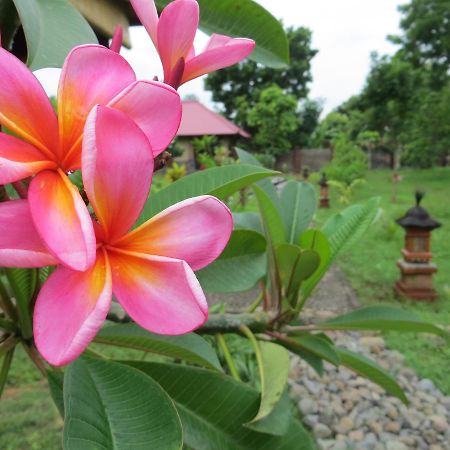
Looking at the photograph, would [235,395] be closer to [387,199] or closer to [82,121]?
[82,121]

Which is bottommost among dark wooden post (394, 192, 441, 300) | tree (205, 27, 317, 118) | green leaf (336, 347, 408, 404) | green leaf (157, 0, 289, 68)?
dark wooden post (394, 192, 441, 300)

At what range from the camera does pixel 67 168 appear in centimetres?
22

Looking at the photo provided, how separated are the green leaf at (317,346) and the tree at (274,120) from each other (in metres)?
15.6

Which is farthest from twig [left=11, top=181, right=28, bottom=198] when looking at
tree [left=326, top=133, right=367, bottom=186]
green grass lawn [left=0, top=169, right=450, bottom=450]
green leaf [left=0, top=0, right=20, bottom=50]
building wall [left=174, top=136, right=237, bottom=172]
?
building wall [left=174, top=136, right=237, bottom=172]

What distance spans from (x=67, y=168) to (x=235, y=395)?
13.5 inches

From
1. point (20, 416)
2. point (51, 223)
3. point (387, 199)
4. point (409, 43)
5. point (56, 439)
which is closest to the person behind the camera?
point (51, 223)

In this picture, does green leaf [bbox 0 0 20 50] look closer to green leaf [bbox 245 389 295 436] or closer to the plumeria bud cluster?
the plumeria bud cluster

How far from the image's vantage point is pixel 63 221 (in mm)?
192

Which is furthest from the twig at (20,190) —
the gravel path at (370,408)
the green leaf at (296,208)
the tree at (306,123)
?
the tree at (306,123)

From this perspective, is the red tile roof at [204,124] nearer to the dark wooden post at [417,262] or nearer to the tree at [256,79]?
the tree at [256,79]

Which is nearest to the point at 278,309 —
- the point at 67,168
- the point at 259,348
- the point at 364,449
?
the point at 259,348

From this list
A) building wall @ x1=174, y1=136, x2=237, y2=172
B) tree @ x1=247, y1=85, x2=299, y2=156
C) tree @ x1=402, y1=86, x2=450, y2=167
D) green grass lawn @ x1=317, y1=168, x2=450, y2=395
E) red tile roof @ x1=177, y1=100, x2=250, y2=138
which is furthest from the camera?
tree @ x1=247, y1=85, x2=299, y2=156

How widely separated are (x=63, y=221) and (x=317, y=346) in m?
0.48

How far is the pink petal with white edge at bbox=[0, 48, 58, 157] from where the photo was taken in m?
0.20
